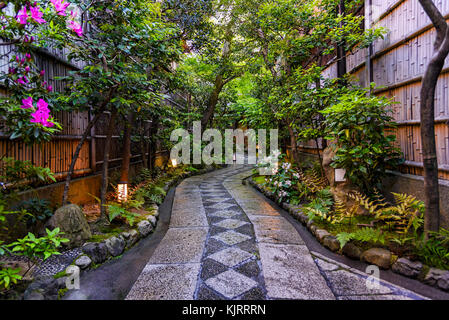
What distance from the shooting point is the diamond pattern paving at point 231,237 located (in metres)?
3.29

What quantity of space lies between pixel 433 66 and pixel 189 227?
386cm

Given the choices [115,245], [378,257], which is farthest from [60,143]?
[378,257]

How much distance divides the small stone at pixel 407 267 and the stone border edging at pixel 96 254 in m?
3.25

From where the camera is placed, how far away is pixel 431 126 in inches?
92.9

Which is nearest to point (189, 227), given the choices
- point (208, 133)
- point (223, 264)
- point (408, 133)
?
point (223, 264)

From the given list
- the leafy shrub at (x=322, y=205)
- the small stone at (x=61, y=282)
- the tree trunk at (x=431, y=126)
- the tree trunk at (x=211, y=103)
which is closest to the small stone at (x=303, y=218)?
the leafy shrub at (x=322, y=205)

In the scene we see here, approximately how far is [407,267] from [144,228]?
344 centimetres

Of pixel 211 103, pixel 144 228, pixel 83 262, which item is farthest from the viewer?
pixel 211 103

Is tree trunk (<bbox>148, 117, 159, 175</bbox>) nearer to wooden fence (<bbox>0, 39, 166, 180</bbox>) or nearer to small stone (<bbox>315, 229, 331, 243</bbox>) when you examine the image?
wooden fence (<bbox>0, 39, 166, 180</bbox>)

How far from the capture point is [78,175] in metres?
4.32

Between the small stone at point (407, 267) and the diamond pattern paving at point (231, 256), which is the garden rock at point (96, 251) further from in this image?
the small stone at point (407, 267)

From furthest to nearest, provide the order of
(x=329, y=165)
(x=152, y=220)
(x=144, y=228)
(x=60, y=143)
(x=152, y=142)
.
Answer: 1. (x=152, y=142)
2. (x=329, y=165)
3. (x=152, y=220)
4. (x=60, y=143)
5. (x=144, y=228)

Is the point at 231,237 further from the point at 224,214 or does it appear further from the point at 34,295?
the point at 34,295
